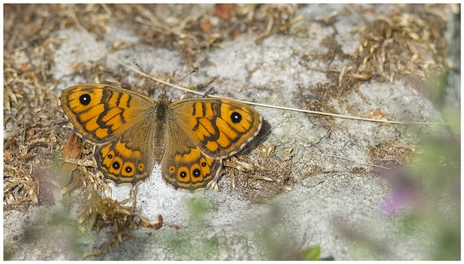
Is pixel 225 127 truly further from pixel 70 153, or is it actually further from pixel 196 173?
pixel 70 153

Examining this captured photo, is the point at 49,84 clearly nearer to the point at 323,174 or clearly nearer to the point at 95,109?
the point at 95,109

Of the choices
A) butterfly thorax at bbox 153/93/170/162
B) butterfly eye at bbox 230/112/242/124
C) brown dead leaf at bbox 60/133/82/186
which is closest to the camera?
butterfly eye at bbox 230/112/242/124

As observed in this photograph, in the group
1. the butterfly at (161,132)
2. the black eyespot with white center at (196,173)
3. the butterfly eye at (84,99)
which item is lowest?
the black eyespot with white center at (196,173)

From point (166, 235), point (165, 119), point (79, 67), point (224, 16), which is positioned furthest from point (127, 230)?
point (224, 16)

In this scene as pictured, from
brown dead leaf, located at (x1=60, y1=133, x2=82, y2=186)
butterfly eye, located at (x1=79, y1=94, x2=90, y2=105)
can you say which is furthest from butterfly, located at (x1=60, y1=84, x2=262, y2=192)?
brown dead leaf, located at (x1=60, y1=133, x2=82, y2=186)

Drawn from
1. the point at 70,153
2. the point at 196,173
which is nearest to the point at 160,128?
the point at 196,173

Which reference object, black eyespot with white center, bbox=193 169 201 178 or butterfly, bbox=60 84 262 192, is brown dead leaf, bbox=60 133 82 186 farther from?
black eyespot with white center, bbox=193 169 201 178

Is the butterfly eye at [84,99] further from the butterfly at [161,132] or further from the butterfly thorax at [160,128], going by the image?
the butterfly thorax at [160,128]

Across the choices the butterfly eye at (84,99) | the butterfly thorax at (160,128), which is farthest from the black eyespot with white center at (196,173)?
the butterfly eye at (84,99)
